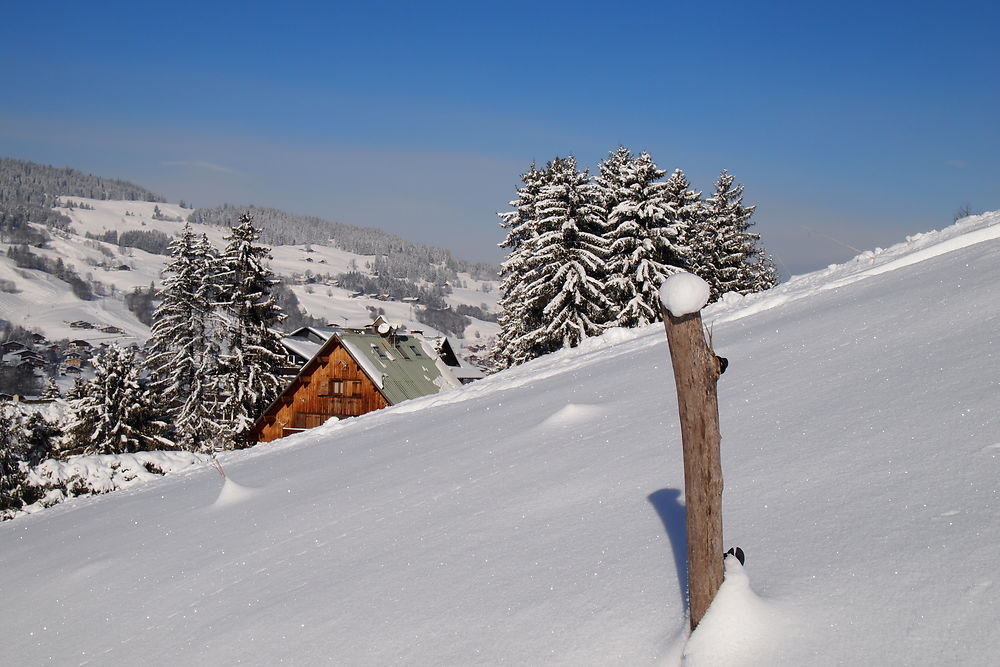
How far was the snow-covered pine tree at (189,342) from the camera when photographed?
3086 centimetres

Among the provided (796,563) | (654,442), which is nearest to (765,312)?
(654,442)

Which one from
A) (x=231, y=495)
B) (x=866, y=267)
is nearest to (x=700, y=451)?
(x=231, y=495)

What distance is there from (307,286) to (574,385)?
627 feet

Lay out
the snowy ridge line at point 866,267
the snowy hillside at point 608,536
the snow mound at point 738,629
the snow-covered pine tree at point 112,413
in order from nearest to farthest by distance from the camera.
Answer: the snow mound at point 738,629 → the snowy hillside at point 608,536 → the snowy ridge line at point 866,267 → the snow-covered pine tree at point 112,413

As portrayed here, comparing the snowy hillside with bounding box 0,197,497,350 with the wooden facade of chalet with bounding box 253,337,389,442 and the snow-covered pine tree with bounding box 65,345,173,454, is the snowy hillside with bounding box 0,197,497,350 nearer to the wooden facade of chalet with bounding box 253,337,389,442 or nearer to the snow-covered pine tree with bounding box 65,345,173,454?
the wooden facade of chalet with bounding box 253,337,389,442

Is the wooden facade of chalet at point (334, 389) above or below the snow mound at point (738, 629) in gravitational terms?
above

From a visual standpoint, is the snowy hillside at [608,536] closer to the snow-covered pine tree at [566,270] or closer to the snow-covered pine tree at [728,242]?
the snow-covered pine tree at [566,270]

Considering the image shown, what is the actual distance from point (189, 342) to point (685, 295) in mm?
31887

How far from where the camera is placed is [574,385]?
9.38 m

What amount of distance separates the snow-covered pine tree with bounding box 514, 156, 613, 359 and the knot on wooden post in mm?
24720

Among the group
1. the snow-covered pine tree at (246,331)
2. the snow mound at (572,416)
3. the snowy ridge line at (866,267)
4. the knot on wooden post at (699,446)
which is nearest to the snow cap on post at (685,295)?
the knot on wooden post at (699,446)

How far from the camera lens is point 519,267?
31.2 meters

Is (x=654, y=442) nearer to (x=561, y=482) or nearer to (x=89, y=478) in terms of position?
(x=561, y=482)

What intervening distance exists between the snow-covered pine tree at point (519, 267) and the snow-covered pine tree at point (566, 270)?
362 millimetres
